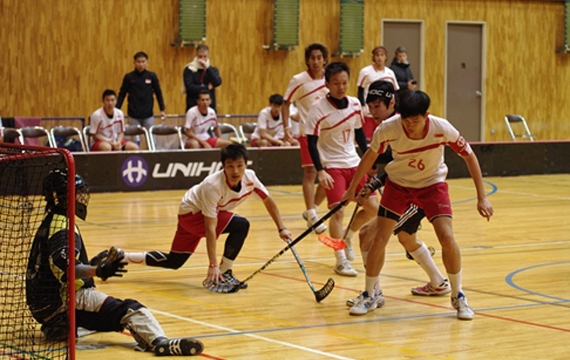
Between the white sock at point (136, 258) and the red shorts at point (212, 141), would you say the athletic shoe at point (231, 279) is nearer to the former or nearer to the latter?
the white sock at point (136, 258)

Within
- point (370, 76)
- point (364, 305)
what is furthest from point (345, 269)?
point (370, 76)

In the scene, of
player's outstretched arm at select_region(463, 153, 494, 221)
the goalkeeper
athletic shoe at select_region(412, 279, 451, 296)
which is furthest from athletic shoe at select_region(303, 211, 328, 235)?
the goalkeeper

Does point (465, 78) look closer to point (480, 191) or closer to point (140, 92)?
point (140, 92)

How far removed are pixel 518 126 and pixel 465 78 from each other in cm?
158

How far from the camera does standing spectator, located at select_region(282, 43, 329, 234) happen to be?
1006 centimetres

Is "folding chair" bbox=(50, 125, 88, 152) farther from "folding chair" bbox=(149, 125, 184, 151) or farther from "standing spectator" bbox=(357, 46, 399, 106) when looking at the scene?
"standing spectator" bbox=(357, 46, 399, 106)

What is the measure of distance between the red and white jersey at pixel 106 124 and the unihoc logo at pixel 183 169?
3.00 feet

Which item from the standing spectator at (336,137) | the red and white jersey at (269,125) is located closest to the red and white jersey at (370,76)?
the red and white jersey at (269,125)

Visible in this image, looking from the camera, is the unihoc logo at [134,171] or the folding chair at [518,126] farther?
the folding chair at [518,126]

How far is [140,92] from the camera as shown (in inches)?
619

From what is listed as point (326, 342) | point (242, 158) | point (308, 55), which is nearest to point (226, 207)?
point (242, 158)

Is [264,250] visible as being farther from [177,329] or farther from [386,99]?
[177,329]

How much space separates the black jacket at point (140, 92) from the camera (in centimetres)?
1570

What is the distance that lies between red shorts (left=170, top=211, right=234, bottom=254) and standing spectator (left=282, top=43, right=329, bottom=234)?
2388 millimetres
